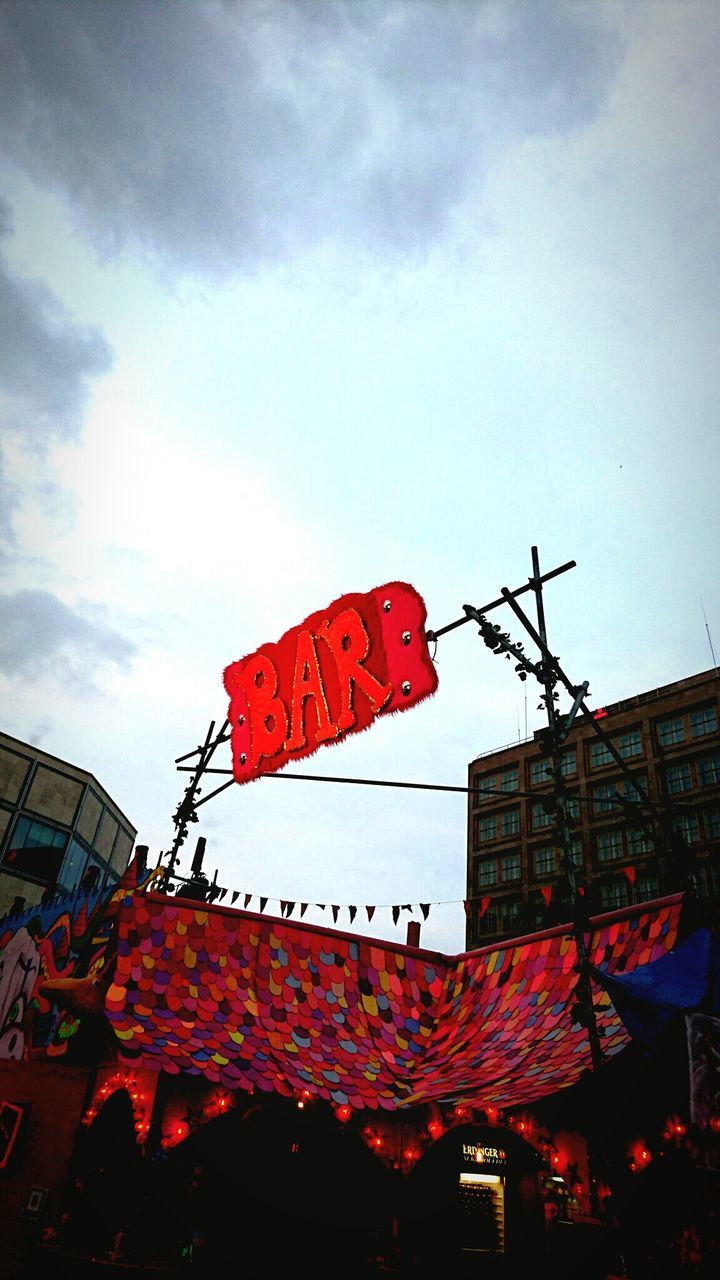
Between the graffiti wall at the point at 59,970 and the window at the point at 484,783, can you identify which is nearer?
the graffiti wall at the point at 59,970

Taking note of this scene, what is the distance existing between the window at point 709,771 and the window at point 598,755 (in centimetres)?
519

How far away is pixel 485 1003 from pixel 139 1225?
621 centimetres

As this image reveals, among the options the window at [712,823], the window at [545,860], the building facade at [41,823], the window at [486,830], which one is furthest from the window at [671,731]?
the building facade at [41,823]

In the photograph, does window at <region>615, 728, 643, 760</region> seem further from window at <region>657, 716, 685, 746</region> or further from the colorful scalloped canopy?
the colorful scalloped canopy

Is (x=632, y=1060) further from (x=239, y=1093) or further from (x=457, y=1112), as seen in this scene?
(x=239, y=1093)

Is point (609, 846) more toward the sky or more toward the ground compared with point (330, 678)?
more toward the sky

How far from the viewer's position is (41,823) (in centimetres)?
4109

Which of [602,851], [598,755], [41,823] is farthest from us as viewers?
[598,755]

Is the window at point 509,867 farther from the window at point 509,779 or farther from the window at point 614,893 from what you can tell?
the window at point 614,893

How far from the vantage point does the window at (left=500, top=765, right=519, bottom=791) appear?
1839 inches

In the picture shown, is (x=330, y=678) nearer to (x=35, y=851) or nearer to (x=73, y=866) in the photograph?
(x=35, y=851)

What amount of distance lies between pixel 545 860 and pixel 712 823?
31.9ft

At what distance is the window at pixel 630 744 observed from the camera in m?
41.6

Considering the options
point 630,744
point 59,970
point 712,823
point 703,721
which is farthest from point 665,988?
point 630,744
